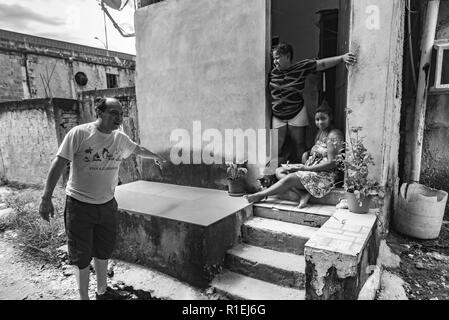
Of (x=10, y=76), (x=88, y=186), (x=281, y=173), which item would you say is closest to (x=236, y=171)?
(x=281, y=173)

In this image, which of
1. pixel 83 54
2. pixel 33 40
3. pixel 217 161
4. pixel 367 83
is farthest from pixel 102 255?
pixel 33 40

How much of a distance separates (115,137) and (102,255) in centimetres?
131

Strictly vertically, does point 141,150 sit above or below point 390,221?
above

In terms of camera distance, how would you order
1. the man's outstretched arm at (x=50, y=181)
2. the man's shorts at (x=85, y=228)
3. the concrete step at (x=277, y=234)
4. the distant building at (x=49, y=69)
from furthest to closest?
the distant building at (x=49, y=69), the concrete step at (x=277, y=234), the man's shorts at (x=85, y=228), the man's outstretched arm at (x=50, y=181)

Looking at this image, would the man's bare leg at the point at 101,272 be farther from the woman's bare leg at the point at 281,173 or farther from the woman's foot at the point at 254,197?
the woman's bare leg at the point at 281,173

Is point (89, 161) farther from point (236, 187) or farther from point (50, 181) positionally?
point (236, 187)

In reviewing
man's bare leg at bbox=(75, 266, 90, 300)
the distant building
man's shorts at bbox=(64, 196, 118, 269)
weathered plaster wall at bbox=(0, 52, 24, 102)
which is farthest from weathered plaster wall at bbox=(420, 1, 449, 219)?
weathered plaster wall at bbox=(0, 52, 24, 102)

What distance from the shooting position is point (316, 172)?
3867 mm

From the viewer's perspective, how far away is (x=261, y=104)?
14.8 feet

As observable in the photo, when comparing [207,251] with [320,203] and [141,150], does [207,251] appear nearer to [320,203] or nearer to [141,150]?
[141,150]

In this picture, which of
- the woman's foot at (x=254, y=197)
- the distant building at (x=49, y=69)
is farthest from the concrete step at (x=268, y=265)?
the distant building at (x=49, y=69)

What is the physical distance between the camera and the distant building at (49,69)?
1359 centimetres

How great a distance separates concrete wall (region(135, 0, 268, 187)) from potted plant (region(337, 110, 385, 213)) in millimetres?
1484

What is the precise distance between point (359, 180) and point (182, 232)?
2140mm
